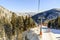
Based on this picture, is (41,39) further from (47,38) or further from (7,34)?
(7,34)

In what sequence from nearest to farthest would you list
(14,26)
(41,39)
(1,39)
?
(41,39)
(1,39)
(14,26)

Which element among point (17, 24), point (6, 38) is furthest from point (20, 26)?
point (6, 38)

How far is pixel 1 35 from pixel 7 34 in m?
1.08

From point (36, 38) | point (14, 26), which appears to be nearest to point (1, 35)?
point (14, 26)

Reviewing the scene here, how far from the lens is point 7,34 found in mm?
27250

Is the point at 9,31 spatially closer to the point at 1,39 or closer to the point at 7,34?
the point at 7,34

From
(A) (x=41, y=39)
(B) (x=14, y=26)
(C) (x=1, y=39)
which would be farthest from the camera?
(B) (x=14, y=26)

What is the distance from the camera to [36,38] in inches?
347

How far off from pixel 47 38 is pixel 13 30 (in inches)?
758

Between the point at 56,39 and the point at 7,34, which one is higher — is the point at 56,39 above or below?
above

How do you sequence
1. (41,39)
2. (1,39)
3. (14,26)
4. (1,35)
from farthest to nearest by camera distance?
(14,26)
(1,35)
(1,39)
(41,39)

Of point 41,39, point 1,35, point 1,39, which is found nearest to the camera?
point 41,39

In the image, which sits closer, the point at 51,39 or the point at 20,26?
the point at 51,39

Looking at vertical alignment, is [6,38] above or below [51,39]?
below
